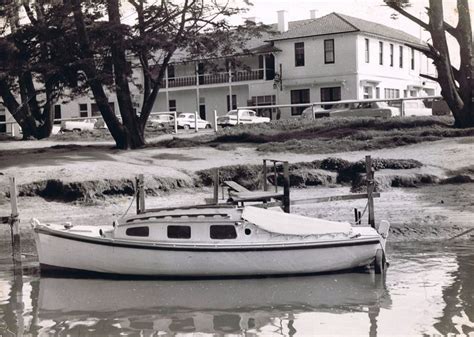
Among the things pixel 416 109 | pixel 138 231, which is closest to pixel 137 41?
pixel 138 231

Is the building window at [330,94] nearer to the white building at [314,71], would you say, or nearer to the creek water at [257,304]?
the white building at [314,71]

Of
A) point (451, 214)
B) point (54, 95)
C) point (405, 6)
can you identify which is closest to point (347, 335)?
point (451, 214)

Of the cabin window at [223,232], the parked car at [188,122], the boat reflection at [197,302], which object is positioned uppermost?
the parked car at [188,122]

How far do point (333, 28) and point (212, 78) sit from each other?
12.1 metres

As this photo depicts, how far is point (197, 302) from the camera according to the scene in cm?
1507

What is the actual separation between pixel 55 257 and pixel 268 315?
617cm

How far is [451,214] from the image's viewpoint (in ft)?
72.9

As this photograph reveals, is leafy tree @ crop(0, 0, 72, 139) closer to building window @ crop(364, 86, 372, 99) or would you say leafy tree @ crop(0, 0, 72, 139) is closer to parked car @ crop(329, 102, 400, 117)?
parked car @ crop(329, 102, 400, 117)

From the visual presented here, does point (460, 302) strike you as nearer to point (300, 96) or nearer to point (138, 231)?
point (138, 231)

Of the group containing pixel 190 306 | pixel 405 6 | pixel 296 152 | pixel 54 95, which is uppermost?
pixel 405 6

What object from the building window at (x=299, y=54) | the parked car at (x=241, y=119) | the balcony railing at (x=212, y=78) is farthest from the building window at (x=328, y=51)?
the parked car at (x=241, y=119)

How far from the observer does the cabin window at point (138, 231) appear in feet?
55.6

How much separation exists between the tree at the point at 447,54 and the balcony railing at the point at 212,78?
96.8 ft

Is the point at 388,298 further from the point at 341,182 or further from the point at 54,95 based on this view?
the point at 54,95
